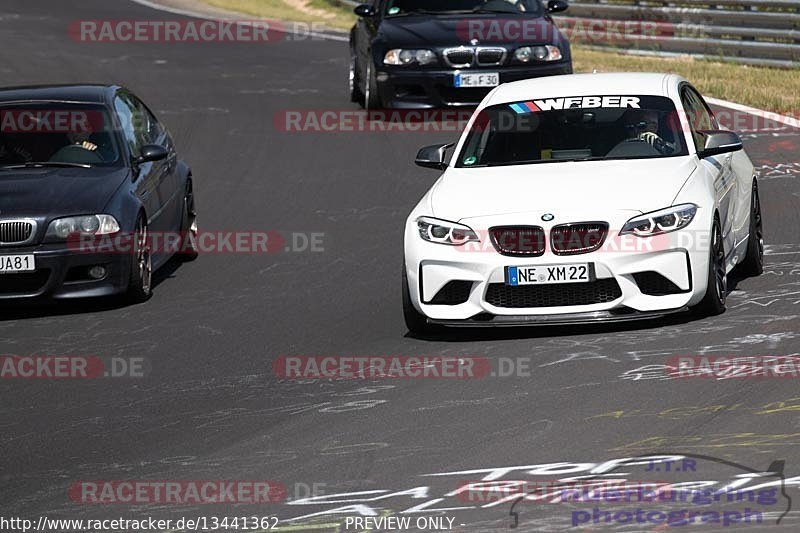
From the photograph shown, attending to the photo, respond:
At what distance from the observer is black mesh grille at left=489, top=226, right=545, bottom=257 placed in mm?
9836

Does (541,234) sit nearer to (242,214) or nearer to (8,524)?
(8,524)

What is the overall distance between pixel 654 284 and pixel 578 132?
1707 millimetres

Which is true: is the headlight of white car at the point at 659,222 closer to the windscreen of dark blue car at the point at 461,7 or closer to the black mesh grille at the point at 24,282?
the black mesh grille at the point at 24,282

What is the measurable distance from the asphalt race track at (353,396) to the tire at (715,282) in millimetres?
97

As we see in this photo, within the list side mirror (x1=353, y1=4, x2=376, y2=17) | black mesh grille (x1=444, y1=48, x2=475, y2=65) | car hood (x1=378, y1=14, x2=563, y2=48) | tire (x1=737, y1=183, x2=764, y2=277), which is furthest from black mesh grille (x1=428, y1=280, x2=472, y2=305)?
side mirror (x1=353, y1=4, x2=376, y2=17)

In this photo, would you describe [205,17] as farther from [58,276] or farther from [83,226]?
[58,276]

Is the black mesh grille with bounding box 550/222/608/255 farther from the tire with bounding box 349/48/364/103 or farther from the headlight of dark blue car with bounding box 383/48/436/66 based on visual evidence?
the tire with bounding box 349/48/364/103

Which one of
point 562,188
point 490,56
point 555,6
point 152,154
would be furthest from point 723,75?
point 562,188

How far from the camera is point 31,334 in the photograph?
36.7ft

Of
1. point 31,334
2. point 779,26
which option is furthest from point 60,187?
point 779,26

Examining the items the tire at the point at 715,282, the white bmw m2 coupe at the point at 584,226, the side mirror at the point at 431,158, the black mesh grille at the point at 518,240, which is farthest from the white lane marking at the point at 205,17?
the black mesh grille at the point at 518,240

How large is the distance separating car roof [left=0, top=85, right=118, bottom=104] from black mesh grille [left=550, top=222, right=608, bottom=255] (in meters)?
4.72

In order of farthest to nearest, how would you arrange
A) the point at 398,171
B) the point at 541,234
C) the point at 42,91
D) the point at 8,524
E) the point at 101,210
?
the point at 398,171, the point at 42,91, the point at 101,210, the point at 541,234, the point at 8,524

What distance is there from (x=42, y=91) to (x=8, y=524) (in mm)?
7210
